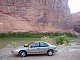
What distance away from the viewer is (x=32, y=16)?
159ft

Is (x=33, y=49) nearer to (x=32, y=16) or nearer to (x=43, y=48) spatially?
(x=43, y=48)

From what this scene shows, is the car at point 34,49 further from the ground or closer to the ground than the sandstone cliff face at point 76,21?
closer to the ground

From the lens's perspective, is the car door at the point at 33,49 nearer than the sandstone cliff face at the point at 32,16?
Yes

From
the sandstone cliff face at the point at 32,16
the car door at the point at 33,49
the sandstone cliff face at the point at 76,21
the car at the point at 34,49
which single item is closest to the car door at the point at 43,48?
the car at the point at 34,49

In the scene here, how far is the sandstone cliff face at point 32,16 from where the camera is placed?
4672 centimetres

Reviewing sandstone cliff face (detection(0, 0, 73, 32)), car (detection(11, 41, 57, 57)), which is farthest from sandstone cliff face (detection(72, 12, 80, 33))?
car (detection(11, 41, 57, 57))

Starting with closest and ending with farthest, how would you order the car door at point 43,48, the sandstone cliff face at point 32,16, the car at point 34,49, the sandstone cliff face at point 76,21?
1. the car at point 34,49
2. the car door at point 43,48
3. the sandstone cliff face at point 32,16
4. the sandstone cliff face at point 76,21

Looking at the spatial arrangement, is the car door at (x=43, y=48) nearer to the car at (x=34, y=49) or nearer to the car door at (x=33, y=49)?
the car at (x=34, y=49)

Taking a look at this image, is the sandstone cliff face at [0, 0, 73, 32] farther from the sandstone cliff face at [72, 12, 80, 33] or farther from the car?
the car

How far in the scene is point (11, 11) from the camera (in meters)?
47.7

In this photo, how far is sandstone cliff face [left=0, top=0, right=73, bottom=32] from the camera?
46.7 meters

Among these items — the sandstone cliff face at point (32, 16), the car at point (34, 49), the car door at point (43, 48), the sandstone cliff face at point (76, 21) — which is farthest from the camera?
the sandstone cliff face at point (76, 21)

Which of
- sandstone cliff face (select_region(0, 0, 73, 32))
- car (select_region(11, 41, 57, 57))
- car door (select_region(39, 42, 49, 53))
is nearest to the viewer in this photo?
car (select_region(11, 41, 57, 57))

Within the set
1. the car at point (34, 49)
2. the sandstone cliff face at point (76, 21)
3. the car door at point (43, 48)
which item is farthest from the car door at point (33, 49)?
the sandstone cliff face at point (76, 21)
